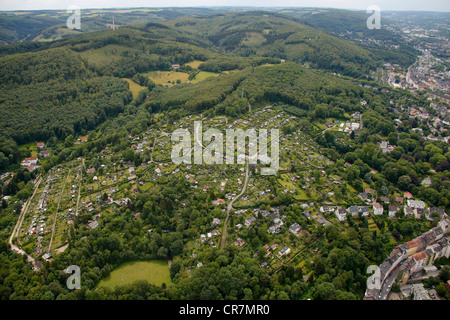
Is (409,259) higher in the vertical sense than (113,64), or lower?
lower

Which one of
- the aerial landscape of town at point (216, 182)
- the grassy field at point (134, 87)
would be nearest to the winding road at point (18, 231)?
the aerial landscape of town at point (216, 182)

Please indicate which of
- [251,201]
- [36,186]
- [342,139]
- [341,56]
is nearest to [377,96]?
[342,139]

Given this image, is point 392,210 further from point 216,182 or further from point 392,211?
point 216,182

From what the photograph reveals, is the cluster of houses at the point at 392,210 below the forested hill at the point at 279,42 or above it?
below

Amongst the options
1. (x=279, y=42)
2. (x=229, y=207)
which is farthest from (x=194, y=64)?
(x=229, y=207)

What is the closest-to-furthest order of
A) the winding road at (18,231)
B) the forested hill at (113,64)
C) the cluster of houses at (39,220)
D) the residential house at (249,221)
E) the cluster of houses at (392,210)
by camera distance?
1. the winding road at (18,231)
2. the cluster of houses at (39,220)
3. the residential house at (249,221)
4. the cluster of houses at (392,210)
5. the forested hill at (113,64)

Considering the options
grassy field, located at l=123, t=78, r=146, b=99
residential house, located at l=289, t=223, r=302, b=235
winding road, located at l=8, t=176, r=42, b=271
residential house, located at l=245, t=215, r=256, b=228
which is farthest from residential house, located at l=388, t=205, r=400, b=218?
grassy field, located at l=123, t=78, r=146, b=99

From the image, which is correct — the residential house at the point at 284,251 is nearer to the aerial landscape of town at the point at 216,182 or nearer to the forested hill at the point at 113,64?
the aerial landscape of town at the point at 216,182
